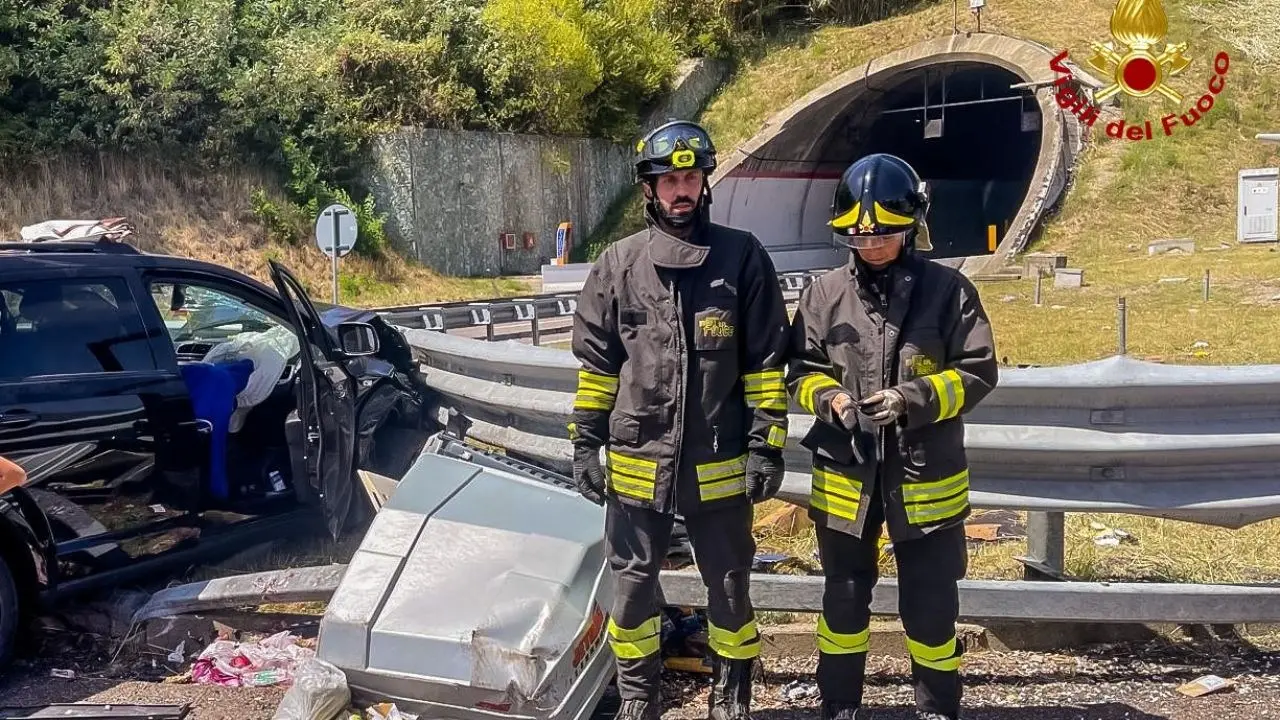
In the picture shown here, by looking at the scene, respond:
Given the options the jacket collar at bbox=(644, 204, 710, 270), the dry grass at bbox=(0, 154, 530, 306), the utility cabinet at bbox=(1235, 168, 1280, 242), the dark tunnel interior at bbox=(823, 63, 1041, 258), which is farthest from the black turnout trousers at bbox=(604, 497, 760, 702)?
the dark tunnel interior at bbox=(823, 63, 1041, 258)

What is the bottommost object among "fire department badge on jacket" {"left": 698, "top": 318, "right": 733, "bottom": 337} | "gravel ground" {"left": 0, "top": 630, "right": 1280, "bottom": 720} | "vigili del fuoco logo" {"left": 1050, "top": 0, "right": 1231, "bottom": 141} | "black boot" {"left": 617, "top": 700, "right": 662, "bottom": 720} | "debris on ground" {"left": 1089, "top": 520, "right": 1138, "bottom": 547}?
"gravel ground" {"left": 0, "top": 630, "right": 1280, "bottom": 720}

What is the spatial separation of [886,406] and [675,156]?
0.96m

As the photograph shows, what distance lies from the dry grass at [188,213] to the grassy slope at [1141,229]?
7.66m

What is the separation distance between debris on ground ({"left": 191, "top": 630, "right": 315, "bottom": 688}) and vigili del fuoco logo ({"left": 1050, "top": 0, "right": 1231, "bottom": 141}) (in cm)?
2373

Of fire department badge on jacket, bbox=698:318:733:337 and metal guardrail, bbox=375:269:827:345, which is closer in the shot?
fire department badge on jacket, bbox=698:318:733:337

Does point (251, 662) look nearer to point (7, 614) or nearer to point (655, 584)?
point (7, 614)

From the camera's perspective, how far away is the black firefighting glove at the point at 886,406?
299 centimetres

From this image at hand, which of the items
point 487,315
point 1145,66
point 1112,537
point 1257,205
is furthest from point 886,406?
point 1145,66

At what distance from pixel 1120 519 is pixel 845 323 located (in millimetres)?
2676

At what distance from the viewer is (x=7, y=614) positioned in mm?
3986

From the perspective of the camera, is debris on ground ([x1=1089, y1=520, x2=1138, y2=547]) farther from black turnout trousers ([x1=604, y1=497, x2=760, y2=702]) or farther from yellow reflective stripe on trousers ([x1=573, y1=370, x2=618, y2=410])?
yellow reflective stripe on trousers ([x1=573, y1=370, x2=618, y2=410])

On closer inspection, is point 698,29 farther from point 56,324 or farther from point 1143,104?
point 56,324

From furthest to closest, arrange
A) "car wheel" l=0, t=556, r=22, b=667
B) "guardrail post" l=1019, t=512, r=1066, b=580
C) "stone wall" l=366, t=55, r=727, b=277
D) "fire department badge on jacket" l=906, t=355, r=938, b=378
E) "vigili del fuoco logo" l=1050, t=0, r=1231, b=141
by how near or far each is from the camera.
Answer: "vigili del fuoco logo" l=1050, t=0, r=1231, b=141, "stone wall" l=366, t=55, r=727, b=277, "car wheel" l=0, t=556, r=22, b=667, "guardrail post" l=1019, t=512, r=1066, b=580, "fire department badge on jacket" l=906, t=355, r=938, b=378

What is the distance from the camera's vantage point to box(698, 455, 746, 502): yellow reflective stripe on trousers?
3.19 metres
